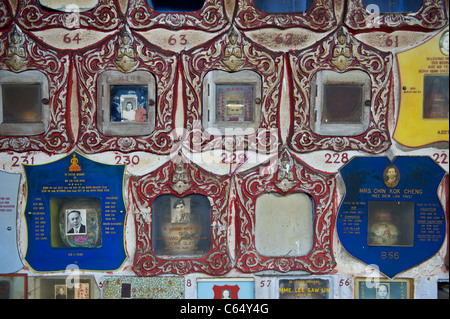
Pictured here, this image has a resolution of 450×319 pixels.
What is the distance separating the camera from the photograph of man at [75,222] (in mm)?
3805

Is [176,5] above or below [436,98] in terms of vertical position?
above

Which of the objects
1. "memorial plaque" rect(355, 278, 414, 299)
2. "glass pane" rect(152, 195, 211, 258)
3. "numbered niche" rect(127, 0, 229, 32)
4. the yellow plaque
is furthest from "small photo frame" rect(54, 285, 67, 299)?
the yellow plaque

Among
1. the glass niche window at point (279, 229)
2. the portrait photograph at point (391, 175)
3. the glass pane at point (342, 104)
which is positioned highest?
the glass pane at point (342, 104)

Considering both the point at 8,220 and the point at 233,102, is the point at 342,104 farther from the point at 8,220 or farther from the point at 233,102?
the point at 8,220

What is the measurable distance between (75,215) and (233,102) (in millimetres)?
2295

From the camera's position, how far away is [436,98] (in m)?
3.76

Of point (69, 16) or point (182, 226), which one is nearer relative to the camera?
point (69, 16)

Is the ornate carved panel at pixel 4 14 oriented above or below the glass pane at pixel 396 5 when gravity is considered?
below

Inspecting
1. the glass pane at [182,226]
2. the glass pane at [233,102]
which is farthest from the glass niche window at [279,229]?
the glass pane at [233,102]

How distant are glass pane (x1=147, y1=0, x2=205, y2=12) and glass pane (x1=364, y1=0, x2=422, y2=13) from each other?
2.02m

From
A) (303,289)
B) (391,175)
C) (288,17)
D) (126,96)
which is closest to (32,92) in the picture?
(126,96)

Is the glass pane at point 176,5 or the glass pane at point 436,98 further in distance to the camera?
the glass pane at point 176,5

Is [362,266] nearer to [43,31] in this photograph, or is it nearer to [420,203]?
[420,203]

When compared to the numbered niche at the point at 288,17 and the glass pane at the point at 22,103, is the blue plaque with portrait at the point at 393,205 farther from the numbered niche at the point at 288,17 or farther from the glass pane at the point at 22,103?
the glass pane at the point at 22,103
